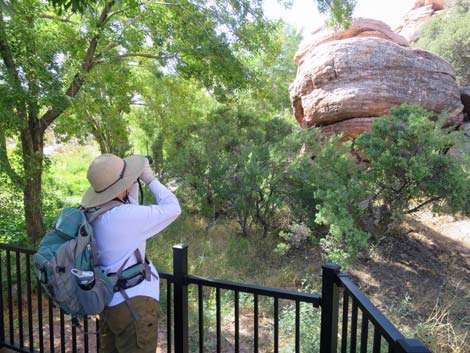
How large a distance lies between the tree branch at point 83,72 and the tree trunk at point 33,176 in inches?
8.3

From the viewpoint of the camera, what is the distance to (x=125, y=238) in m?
1.99

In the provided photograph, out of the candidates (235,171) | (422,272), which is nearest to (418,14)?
(235,171)

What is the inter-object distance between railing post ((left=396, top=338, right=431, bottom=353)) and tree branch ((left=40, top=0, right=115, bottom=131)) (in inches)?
194

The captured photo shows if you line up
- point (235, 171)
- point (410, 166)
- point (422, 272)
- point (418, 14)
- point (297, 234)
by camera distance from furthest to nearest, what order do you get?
1. point (418, 14)
2. point (235, 171)
3. point (297, 234)
4. point (422, 272)
5. point (410, 166)

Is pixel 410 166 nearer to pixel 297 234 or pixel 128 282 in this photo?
pixel 297 234

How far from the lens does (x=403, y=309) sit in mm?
5844

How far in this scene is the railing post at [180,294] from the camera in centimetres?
240

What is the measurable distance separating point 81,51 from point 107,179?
15.6 feet

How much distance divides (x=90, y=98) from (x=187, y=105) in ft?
18.2

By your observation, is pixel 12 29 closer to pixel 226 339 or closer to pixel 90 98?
pixel 90 98

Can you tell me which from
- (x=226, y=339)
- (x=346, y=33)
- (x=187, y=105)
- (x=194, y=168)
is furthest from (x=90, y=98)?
(x=346, y=33)

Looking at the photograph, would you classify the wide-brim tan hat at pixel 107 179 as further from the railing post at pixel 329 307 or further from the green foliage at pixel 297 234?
the green foliage at pixel 297 234

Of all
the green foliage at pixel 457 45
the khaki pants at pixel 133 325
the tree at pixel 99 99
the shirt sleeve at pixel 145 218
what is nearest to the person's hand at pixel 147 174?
the shirt sleeve at pixel 145 218

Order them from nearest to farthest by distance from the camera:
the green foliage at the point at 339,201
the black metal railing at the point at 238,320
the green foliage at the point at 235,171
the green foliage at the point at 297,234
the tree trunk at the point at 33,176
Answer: the black metal railing at the point at 238,320, the tree trunk at the point at 33,176, the green foliage at the point at 339,201, the green foliage at the point at 297,234, the green foliage at the point at 235,171
